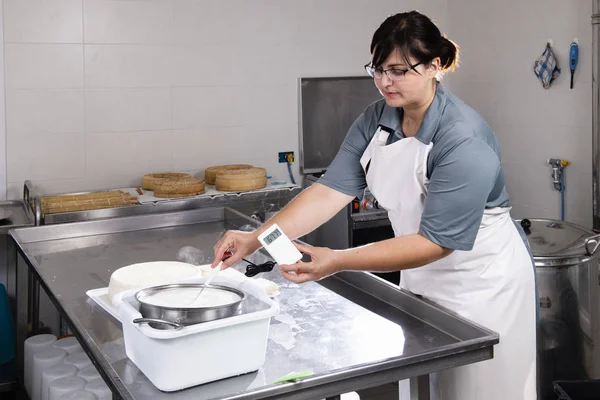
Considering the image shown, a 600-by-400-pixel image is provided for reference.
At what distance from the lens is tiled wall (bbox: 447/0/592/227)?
3.93 m

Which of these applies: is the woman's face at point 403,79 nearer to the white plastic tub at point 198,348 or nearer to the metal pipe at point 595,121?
the white plastic tub at point 198,348

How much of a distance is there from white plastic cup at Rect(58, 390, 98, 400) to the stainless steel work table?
35 centimetres

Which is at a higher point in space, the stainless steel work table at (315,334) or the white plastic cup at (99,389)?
the stainless steel work table at (315,334)

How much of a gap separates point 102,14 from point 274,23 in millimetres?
1042

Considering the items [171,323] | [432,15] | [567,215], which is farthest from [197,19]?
[171,323]

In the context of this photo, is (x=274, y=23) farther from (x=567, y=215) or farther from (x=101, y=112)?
(x=567, y=215)

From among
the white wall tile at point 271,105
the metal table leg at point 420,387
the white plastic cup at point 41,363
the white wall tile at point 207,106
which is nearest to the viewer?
the metal table leg at point 420,387

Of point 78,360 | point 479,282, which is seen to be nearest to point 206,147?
point 78,360

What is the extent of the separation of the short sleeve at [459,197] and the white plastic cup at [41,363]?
1.49 metres

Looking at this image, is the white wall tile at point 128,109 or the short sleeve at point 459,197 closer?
the short sleeve at point 459,197

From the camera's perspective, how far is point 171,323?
1574 millimetres

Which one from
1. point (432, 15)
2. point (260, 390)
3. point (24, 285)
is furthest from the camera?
point (432, 15)

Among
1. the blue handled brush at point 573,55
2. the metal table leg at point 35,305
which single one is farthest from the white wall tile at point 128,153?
the blue handled brush at point 573,55

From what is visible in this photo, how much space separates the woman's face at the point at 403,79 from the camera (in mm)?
1999
